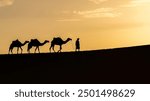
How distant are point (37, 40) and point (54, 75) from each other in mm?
12103

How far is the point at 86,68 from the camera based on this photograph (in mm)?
24547

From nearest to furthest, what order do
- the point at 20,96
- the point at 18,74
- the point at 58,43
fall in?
the point at 20,96 < the point at 18,74 < the point at 58,43

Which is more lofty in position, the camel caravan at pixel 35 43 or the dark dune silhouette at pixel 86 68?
the camel caravan at pixel 35 43

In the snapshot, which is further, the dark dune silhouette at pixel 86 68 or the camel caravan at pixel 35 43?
the camel caravan at pixel 35 43

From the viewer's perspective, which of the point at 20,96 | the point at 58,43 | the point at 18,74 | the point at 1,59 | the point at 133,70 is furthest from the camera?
the point at 58,43

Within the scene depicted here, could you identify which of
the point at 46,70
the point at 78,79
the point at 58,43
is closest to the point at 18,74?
the point at 46,70

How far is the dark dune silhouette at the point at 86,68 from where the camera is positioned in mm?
23031

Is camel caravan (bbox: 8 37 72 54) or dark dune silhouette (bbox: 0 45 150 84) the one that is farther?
camel caravan (bbox: 8 37 72 54)

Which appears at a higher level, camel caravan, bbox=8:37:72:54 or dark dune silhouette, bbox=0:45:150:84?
camel caravan, bbox=8:37:72:54

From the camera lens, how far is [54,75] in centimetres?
2423

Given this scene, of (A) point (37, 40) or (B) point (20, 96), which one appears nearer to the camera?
(B) point (20, 96)

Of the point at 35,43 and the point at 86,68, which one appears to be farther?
the point at 35,43

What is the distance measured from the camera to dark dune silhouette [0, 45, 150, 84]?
23.0 meters

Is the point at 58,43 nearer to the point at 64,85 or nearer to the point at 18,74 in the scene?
the point at 18,74
